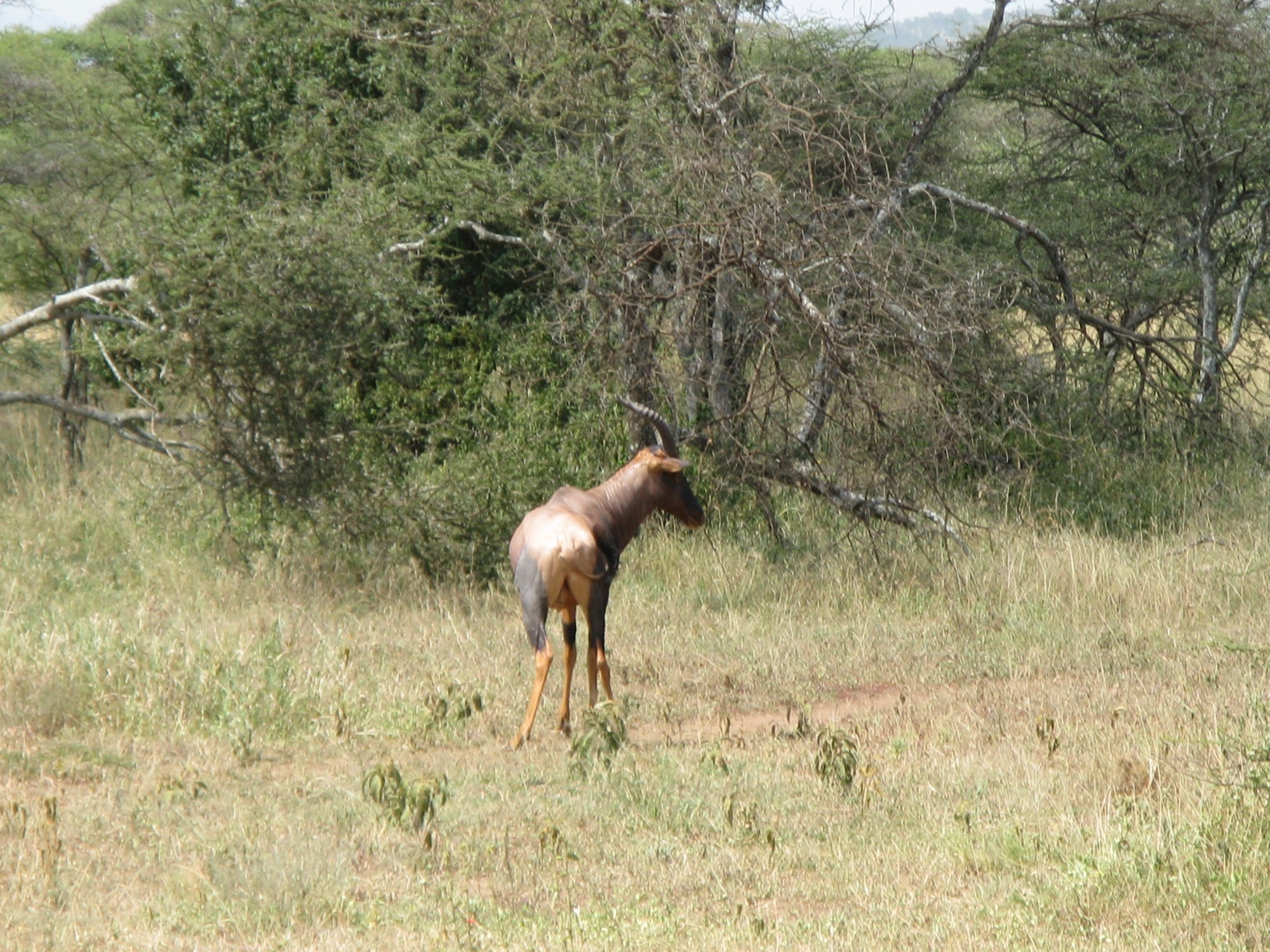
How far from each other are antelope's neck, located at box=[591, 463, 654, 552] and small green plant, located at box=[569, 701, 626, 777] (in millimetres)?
994

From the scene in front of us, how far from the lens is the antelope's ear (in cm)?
768

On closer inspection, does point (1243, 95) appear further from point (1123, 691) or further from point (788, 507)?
point (1123, 691)

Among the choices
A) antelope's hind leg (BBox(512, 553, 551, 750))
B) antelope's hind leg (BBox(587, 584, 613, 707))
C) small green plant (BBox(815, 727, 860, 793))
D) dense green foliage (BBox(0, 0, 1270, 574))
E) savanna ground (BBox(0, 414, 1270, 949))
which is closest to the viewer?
savanna ground (BBox(0, 414, 1270, 949))

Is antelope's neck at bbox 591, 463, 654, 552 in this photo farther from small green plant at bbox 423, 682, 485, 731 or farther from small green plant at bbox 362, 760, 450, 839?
small green plant at bbox 362, 760, 450, 839

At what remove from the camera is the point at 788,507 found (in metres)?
12.1

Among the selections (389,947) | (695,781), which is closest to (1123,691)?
(695,781)

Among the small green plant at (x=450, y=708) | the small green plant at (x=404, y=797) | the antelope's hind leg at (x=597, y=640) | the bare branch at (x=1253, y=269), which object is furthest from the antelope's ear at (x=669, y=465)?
the bare branch at (x=1253, y=269)

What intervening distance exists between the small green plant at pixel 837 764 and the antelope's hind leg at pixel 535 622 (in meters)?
1.35

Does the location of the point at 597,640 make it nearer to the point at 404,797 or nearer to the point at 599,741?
the point at 599,741

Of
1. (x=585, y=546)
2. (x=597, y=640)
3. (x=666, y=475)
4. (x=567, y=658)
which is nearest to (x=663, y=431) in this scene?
(x=666, y=475)

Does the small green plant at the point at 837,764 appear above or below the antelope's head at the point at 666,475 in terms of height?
below

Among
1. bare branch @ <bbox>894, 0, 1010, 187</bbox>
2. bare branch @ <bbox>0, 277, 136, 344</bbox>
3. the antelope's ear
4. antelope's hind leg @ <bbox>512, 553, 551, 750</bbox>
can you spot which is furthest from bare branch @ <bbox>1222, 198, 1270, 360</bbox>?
bare branch @ <bbox>0, 277, 136, 344</bbox>

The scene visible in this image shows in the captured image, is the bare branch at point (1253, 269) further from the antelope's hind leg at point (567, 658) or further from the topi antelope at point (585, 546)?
the antelope's hind leg at point (567, 658)

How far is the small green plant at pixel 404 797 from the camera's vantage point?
5805mm
